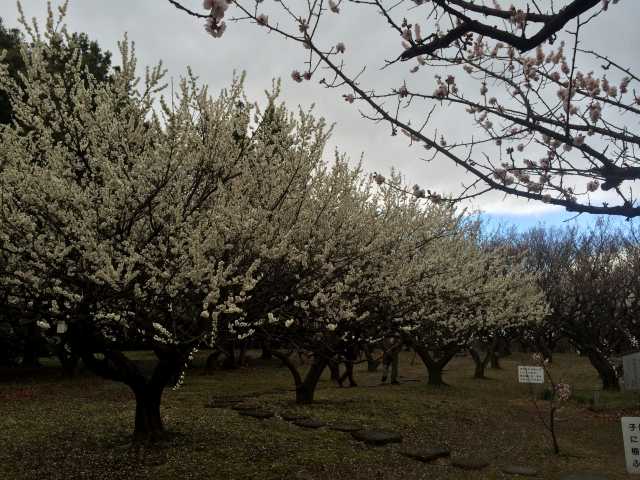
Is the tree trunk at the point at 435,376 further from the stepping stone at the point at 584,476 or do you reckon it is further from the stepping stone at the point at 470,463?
the stepping stone at the point at 584,476

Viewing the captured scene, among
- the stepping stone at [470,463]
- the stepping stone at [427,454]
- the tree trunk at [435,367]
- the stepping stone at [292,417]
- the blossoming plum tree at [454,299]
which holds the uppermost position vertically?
the blossoming plum tree at [454,299]

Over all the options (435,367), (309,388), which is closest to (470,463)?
(309,388)

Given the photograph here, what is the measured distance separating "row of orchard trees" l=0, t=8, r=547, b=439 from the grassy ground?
142 centimetres

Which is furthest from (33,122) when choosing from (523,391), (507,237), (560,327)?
(507,237)

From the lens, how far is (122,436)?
9.91 metres

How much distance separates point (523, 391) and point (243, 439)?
15.7 m

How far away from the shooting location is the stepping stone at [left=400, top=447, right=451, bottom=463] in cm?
941

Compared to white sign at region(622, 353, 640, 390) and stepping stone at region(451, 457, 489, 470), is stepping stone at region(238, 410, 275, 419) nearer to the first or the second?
stepping stone at region(451, 457, 489, 470)

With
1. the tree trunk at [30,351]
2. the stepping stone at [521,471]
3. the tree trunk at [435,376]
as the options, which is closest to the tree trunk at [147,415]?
the stepping stone at [521,471]

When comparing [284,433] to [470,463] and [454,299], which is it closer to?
[470,463]

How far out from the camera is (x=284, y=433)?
10.8 m

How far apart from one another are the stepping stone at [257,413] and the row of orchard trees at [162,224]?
3.70 metres

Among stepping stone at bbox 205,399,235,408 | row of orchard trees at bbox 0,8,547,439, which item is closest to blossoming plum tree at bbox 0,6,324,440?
row of orchard trees at bbox 0,8,547,439

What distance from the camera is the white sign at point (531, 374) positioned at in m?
13.4
